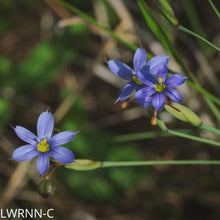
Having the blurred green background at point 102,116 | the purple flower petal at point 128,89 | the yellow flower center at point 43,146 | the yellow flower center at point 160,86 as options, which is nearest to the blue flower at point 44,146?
the yellow flower center at point 43,146

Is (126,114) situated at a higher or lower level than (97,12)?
lower

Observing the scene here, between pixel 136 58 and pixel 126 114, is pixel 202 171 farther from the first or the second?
pixel 136 58

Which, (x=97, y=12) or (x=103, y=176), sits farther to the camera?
(x=97, y=12)

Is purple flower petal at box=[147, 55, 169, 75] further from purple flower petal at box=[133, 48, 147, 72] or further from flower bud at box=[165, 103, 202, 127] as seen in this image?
flower bud at box=[165, 103, 202, 127]

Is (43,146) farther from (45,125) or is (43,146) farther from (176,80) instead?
(176,80)

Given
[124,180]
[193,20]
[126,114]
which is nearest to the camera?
[193,20]

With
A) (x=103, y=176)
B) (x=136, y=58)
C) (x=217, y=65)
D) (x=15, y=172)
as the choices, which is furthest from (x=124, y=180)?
(x=136, y=58)

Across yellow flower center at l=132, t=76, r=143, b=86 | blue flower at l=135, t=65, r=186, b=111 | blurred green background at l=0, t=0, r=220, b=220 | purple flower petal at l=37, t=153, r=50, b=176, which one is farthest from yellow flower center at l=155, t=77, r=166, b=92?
blurred green background at l=0, t=0, r=220, b=220

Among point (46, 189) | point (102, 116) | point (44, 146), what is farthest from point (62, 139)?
point (102, 116)
